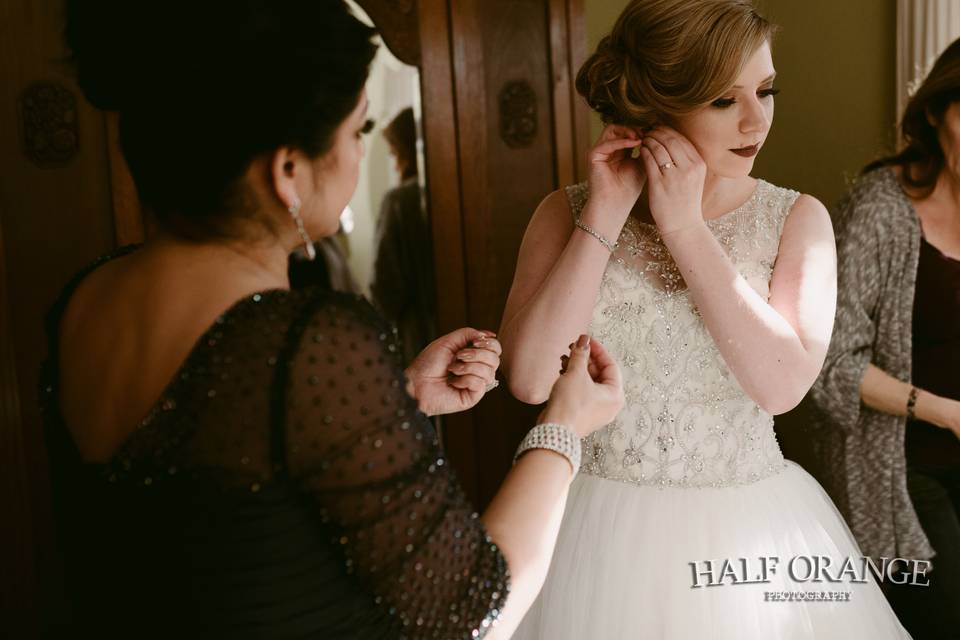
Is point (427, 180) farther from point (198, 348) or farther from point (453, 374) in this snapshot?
point (198, 348)

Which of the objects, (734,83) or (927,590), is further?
(927,590)

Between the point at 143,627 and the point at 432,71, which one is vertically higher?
the point at 432,71

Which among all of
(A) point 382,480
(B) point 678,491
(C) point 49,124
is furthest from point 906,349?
(C) point 49,124

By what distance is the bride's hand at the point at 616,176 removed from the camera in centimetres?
140

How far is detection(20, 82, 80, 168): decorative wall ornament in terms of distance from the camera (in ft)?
6.86

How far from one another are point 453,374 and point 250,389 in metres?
0.55

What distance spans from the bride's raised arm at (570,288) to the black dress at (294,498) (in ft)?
1.88

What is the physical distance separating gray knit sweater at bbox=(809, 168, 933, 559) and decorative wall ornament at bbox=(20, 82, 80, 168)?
1.92 metres

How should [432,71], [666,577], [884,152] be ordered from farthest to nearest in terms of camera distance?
[884,152], [432,71], [666,577]

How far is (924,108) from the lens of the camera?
1888 millimetres

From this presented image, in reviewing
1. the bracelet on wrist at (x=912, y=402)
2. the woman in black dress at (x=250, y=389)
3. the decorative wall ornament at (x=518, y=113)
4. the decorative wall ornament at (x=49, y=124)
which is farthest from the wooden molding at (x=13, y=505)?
the bracelet on wrist at (x=912, y=402)

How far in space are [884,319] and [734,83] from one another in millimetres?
803

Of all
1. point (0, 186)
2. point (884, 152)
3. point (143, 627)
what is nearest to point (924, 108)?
point (884, 152)

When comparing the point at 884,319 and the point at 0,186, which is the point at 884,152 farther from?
the point at 0,186
